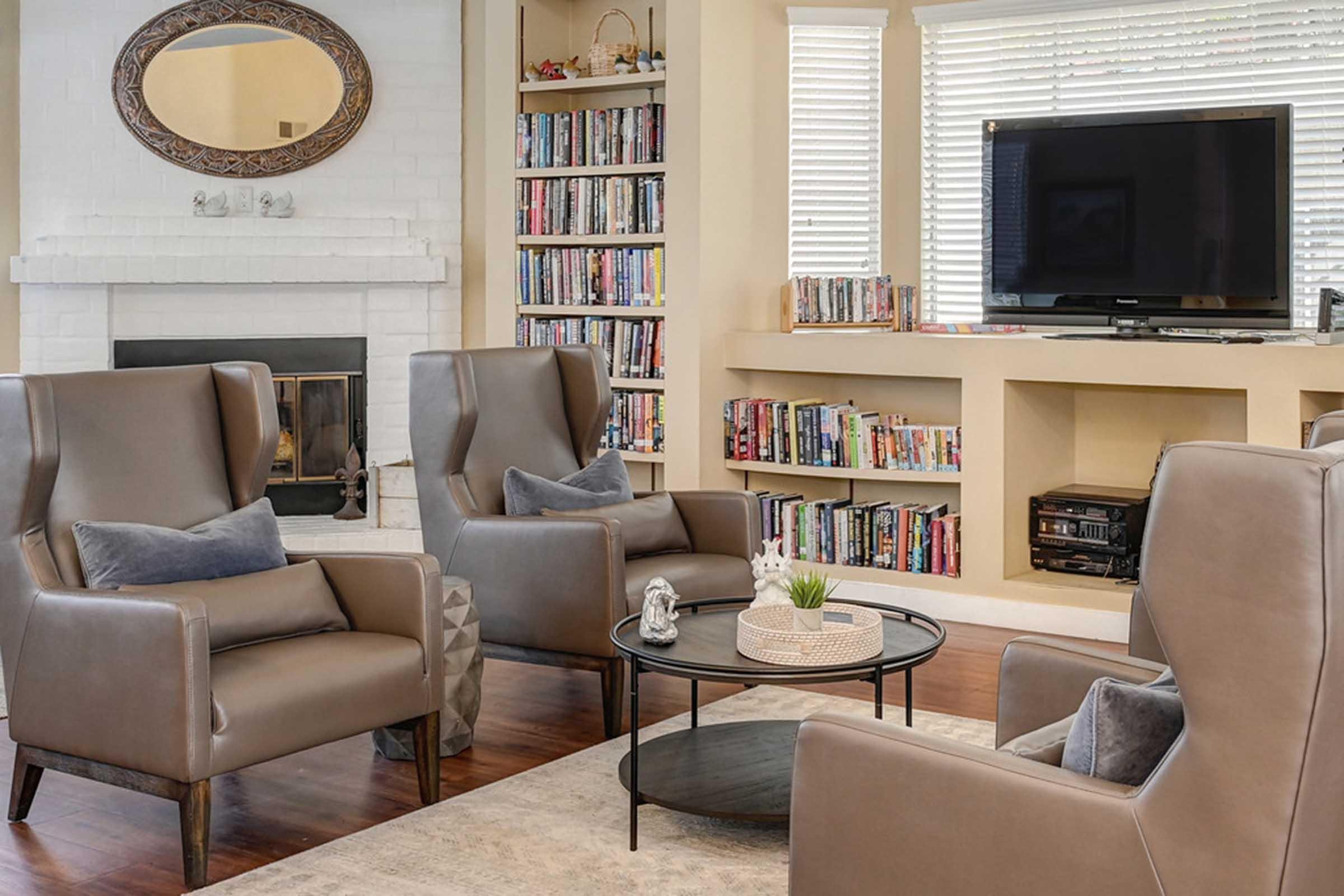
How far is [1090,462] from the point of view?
5973mm

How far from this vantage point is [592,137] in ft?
20.6

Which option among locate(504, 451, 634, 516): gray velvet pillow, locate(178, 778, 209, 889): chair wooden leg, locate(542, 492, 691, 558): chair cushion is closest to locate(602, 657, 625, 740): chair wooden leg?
locate(542, 492, 691, 558): chair cushion

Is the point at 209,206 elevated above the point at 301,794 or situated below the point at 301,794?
above

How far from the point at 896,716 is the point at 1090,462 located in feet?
6.82

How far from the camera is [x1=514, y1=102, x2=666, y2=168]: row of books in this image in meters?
6.12

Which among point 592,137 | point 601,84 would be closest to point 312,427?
point 592,137

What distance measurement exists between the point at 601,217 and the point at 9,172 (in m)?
2.72

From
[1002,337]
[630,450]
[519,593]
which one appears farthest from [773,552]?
[630,450]

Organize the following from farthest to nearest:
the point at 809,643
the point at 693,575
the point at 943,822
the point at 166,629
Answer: the point at 693,575 < the point at 809,643 < the point at 166,629 < the point at 943,822

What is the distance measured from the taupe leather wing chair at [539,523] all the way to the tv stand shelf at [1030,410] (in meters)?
1.22

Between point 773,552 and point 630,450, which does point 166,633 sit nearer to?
point 773,552

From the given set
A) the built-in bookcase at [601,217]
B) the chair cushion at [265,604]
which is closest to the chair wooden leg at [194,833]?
the chair cushion at [265,604]

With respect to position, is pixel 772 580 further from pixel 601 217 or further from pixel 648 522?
pixel 601 217

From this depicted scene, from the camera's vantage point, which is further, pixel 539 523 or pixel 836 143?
pixel 836 143
